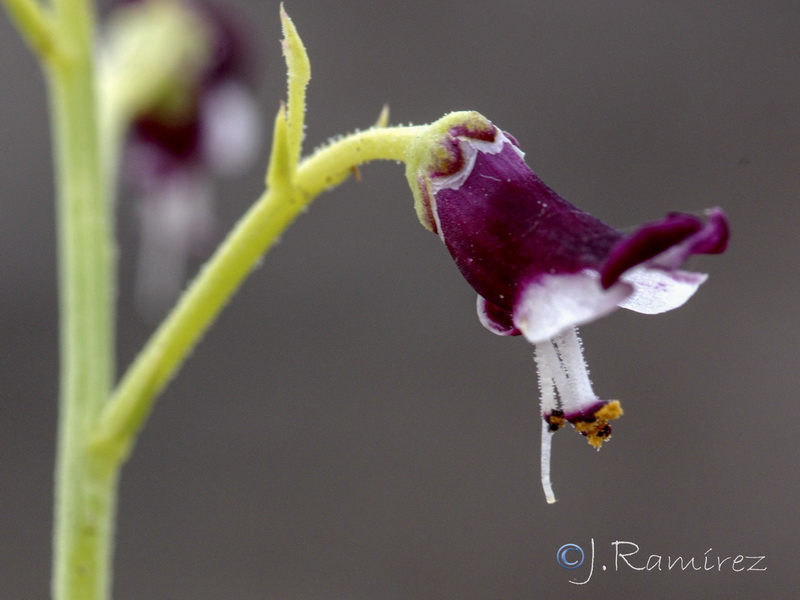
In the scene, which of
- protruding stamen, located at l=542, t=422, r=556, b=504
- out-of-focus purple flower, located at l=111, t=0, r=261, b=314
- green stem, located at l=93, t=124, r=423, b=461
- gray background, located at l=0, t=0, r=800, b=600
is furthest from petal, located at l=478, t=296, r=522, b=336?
gray background, located at l=0, t=0, r=800, b=600

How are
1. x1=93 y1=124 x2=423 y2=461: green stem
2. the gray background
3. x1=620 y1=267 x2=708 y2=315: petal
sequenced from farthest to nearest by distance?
1. the gray background
2. x1=93 y1=124 x2=423 y2=461: green stem
3. x1=620 y1=267 x2=708 y2=315: petal

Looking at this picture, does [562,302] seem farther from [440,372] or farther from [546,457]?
[440,372]

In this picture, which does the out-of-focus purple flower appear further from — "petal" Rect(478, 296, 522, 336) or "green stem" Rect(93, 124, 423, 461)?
"petal" Rect(478, 296, 522, 336)

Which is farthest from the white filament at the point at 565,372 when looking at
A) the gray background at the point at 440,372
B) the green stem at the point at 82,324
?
the gray background at the point at 440,372

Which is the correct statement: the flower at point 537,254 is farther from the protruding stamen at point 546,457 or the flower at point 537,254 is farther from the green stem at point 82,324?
the green stem at point 82,324

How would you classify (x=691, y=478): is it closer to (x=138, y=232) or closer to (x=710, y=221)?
(x=138, y=232)

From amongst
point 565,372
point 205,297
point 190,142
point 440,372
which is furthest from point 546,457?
point 440,372

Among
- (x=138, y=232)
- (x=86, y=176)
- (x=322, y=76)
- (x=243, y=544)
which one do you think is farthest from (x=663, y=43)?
(x=86, y=176)
